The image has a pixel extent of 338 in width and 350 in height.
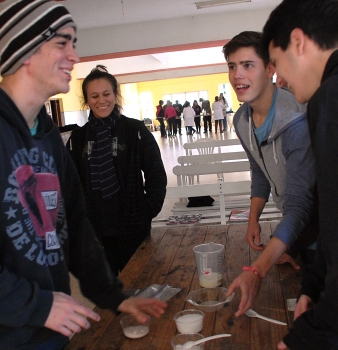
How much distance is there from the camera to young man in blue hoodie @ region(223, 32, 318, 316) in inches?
61.7

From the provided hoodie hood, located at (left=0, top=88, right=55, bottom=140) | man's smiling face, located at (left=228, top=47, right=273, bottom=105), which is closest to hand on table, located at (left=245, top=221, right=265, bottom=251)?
man's smiling face, located at (left=228, top=47, right=273, bottom=105)

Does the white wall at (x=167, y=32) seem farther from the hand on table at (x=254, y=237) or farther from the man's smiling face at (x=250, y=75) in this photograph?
the hand on table at (x=254, y=237)

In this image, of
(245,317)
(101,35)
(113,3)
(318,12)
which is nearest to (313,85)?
(318,12)

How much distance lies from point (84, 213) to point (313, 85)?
804 mm

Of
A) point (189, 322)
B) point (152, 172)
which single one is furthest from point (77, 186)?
point (152, 172)

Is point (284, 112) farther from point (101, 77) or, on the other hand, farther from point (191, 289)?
point (101, 77)

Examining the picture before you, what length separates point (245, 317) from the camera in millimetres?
1465

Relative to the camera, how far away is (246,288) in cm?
140

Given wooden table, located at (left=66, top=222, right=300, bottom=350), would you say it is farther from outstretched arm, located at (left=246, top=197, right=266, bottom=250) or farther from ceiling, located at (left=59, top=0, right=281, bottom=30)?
ceiling, located at (left=59, top=0, right=281, bottom=30)

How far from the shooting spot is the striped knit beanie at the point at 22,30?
119cm

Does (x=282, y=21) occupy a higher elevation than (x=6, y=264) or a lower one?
higher

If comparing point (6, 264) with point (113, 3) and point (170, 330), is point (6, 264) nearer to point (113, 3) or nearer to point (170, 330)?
point (170, 330)

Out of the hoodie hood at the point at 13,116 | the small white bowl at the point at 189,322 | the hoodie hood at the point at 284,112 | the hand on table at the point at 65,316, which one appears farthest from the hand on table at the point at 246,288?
the hoodie hood at the point at 13,116

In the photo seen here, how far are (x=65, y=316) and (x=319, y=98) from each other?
766mm
